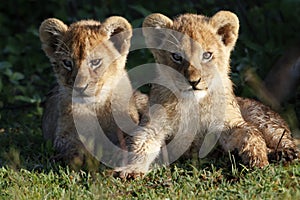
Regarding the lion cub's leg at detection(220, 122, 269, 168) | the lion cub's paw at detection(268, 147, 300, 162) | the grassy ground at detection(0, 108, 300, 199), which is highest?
the lion cub's leg at detection(220, 122, 269, 168)

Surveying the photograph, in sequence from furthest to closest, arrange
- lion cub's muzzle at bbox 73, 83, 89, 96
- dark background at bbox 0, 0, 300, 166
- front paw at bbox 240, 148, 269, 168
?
dark background at bbox 0, 0, 300, 166 < lion cub's muzzle at bbox 73, 83, 89, 96 < front paw at bbox 240, 148, 269, 168

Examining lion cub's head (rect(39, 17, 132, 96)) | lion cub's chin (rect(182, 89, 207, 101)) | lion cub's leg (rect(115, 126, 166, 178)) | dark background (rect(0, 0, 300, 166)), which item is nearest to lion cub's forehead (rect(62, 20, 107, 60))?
lion cub's head (rect(39, 17, 132, 96))

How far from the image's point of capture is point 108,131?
604cm

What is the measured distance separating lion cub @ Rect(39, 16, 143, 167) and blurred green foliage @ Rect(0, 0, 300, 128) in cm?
134

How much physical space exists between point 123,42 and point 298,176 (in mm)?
1900

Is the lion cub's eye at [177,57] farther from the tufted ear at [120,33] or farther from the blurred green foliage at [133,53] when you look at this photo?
the blurred green foliage at [133,53]

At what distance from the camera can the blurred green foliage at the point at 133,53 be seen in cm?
750

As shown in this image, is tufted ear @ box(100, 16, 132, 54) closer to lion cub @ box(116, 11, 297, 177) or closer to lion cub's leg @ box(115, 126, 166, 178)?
lion cub @ box(116, 11, 297, 177)

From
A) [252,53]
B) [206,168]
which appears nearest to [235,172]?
[206,168]

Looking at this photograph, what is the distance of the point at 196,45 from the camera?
219 inches

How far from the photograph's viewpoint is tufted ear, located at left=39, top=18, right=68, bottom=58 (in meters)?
6.12

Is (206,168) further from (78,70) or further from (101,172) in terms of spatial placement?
(78,70)

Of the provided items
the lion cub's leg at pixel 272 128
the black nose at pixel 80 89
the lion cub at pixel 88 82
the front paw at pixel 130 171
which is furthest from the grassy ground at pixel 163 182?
the black nose at pixel 80 89

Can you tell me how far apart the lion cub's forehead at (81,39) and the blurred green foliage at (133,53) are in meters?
1.44
